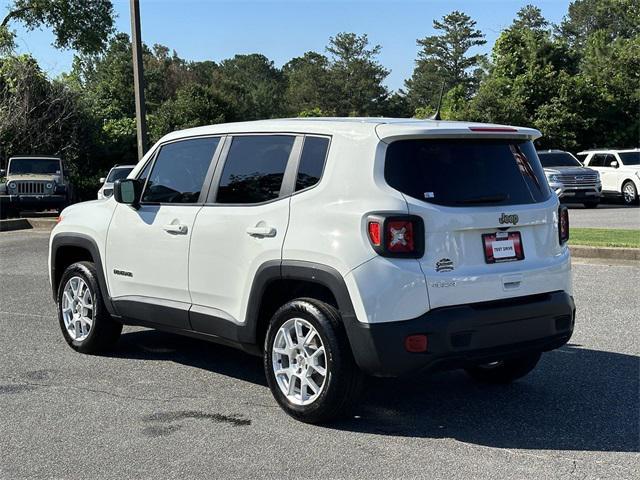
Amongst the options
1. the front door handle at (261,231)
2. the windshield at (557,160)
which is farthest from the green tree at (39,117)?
the front door handle at (261,231)

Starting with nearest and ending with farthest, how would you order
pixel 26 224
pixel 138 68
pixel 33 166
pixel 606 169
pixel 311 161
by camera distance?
pixel 311 161 < pixel 138 68 < pixel 26 224 < pixel 33 166 < pixel 606 169

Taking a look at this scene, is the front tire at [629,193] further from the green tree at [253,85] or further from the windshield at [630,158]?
the green tree at [253,85]

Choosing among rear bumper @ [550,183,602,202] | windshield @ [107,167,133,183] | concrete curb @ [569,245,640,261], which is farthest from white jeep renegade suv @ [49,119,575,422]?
rear bumper @ [550,183,602,202]

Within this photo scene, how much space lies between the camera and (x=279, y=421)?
4.87 metres

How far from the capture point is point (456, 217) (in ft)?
14.8

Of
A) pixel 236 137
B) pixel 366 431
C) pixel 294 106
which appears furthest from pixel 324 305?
pixel 294 106

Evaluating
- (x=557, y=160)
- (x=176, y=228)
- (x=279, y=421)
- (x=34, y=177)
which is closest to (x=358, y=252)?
(x=279, y=421)

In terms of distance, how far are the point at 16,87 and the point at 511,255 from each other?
2964 centimetres

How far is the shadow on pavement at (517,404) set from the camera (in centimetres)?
458

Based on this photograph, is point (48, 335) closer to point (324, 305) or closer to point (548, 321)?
point (324, 305)

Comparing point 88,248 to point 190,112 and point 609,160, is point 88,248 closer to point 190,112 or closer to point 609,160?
point 609,160

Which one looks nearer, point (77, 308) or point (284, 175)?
point (284, 175)

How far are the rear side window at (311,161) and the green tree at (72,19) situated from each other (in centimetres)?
3749

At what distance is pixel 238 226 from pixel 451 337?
64.7 inches
